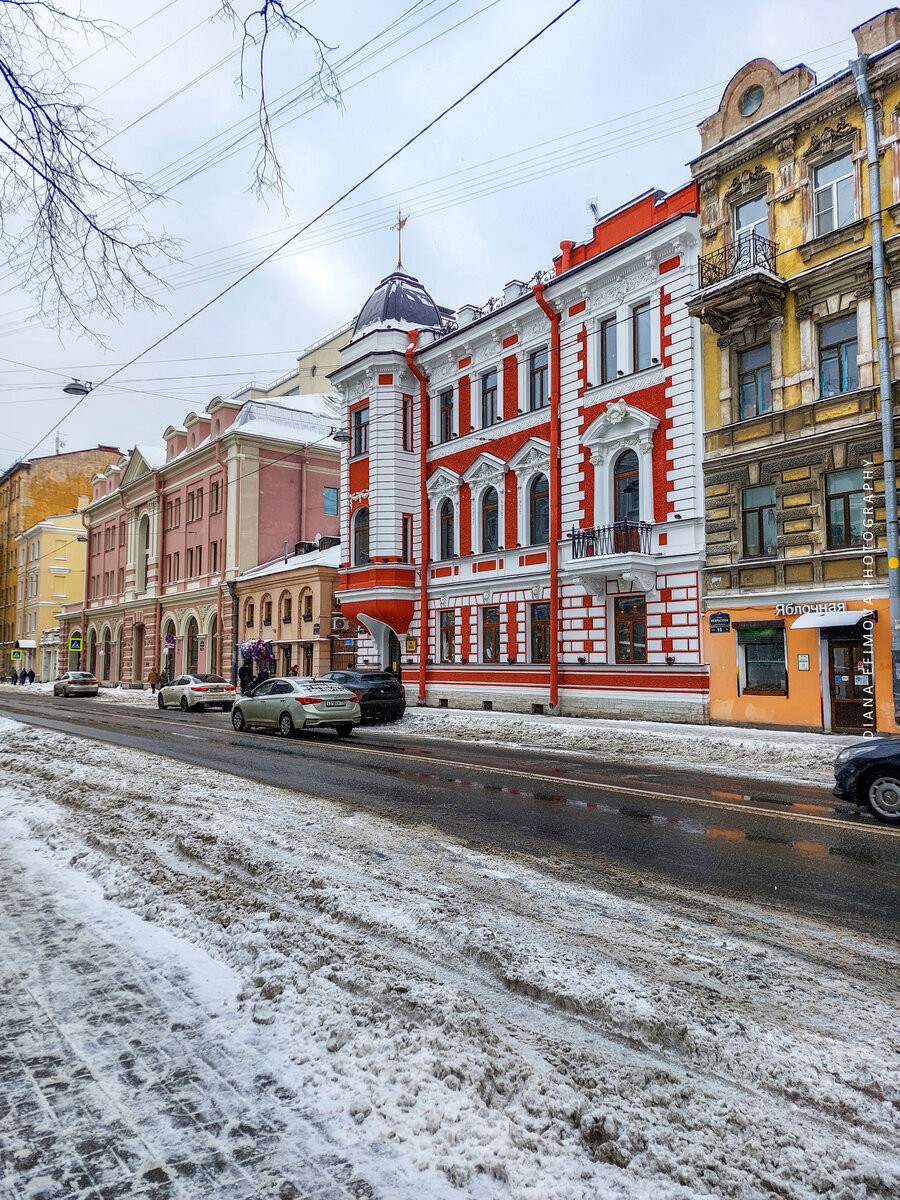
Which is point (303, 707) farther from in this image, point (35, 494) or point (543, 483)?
point (35, 494)

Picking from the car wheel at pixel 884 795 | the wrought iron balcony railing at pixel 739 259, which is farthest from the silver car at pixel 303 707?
the wrought iron balcony railing at pixel 739 259

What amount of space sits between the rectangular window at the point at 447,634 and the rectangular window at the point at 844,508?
1369cm

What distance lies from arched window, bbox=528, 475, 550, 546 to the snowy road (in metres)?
20.5

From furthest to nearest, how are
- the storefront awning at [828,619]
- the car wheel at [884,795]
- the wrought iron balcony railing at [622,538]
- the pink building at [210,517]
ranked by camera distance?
1. the pink building at [210,517]
2. the wrought iron balcony railing at [622,538]
3. the storefront awning at [828,619]
4. the car wheel at [884,795]

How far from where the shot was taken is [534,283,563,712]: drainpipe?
24500mm

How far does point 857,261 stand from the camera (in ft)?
59.6

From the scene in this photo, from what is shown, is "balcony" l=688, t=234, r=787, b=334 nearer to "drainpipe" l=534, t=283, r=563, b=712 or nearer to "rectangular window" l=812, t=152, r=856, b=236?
"rectangular window" l=812, t=152, r=856, b=236

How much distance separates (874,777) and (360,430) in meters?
26.5

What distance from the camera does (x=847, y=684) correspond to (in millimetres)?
18141

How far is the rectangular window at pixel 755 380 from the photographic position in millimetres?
20109

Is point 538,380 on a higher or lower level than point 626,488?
higher

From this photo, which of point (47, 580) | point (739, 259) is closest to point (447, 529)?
point (739, 259)

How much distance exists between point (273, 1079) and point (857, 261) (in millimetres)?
20182

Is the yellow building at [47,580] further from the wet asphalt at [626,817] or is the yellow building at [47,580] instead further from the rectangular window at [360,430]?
the wet asphalt at [626,817]
